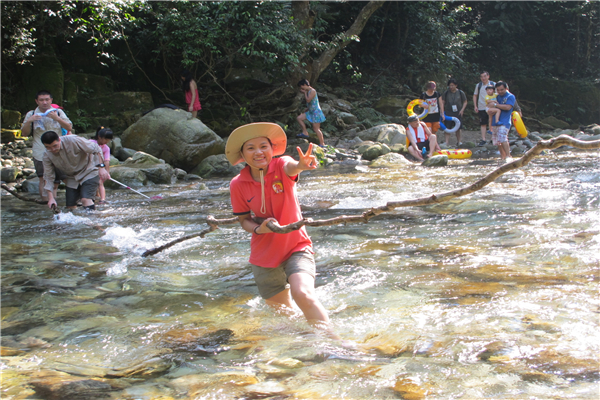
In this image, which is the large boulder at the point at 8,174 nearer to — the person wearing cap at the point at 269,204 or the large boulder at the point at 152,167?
the large boulder at the point at 152,167

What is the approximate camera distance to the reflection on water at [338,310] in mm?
2615

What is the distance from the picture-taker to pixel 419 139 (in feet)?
43.1

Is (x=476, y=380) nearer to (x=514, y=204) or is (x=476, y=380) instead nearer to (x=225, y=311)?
(x=225, y=311)

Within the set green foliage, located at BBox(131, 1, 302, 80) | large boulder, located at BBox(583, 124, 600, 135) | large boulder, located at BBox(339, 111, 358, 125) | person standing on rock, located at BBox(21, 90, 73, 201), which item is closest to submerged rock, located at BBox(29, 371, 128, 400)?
person standing on rock, located at BBox(21, 90, 73, 201)

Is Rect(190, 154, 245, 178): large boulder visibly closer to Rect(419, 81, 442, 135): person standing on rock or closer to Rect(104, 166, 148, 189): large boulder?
Rect(104, 166, 148, 189): large boulder

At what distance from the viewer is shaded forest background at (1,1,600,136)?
13.7 meters

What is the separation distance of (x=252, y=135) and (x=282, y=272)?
95 centimetres

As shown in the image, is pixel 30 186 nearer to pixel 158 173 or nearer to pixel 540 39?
pixel 158 173

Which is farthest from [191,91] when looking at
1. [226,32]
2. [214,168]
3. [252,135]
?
[252,135]

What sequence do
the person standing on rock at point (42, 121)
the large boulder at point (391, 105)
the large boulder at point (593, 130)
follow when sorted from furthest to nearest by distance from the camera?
1. the large boulder at point (391, 105)
2. the large boulder at point (593, 130)
3. the person standing on rock at point (42, 121)

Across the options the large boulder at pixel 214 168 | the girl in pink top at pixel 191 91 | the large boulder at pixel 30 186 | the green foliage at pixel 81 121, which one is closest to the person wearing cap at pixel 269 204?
the large boulder at pixel 30 186

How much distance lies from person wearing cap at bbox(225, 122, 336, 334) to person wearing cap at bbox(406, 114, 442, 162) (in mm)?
9948

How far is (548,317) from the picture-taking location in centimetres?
319

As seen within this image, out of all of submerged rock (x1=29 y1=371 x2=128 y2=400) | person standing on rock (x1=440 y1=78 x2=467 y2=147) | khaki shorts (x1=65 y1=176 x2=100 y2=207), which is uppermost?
person standing on rock (x1=440 y1=78 x2=467 y2=147)
